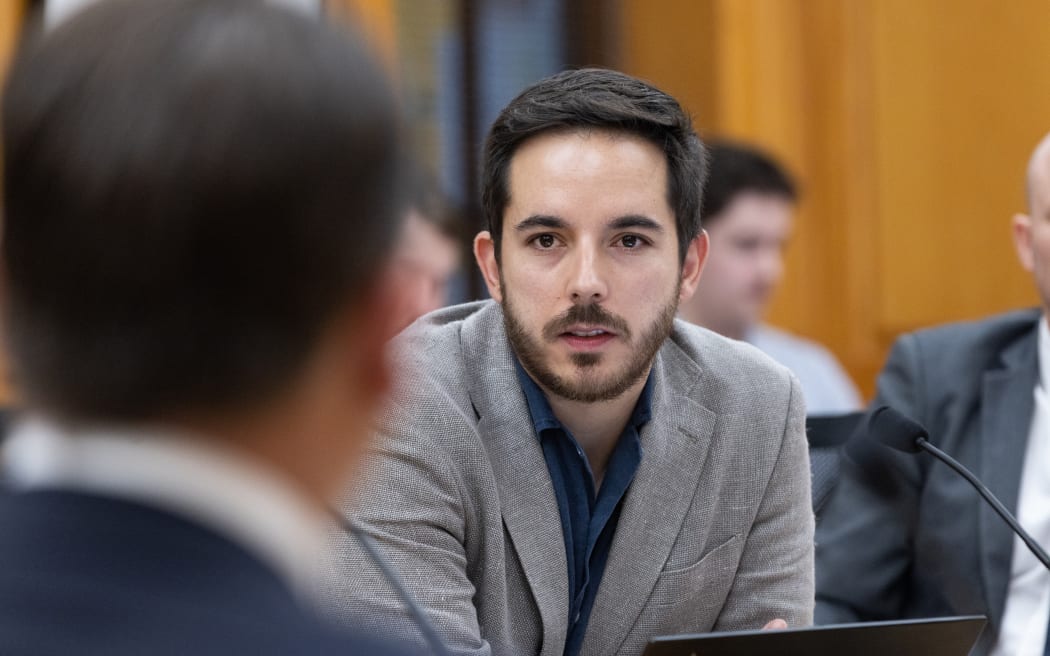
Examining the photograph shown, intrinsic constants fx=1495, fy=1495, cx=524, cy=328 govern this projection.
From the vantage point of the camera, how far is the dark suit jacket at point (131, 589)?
555 millimetres

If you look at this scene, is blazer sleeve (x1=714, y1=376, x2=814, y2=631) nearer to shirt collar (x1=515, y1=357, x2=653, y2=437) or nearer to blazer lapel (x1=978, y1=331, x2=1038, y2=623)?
shirt collar (x1=515, y1=357, x2=653, y2=437)

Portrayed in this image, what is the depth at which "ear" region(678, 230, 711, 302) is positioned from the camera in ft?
6.88

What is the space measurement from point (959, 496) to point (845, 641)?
2.98 feet

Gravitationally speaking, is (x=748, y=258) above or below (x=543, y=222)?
below

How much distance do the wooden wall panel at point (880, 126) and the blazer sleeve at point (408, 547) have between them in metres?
3.02

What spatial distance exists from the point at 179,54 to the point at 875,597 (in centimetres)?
193

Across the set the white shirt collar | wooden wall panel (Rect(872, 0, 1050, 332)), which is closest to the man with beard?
the white shirt collar

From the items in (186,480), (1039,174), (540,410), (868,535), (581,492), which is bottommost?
(868,535)

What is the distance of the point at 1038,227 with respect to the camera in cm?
246

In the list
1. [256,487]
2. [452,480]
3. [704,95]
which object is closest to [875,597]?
[452,480]

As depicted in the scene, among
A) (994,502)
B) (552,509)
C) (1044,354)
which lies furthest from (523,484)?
(1044,354)

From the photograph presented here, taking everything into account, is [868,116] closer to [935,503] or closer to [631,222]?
[935,503]

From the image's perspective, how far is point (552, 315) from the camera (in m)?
1.90

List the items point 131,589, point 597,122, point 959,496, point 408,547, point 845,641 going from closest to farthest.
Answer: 1. point 131,589
2. point 845,641
3. point 408,547
4. point 597,122
5. point 959,496
